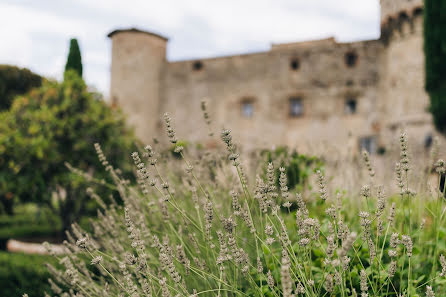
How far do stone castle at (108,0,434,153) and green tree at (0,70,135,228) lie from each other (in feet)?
31.6

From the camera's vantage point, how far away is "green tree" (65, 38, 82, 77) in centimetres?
1445

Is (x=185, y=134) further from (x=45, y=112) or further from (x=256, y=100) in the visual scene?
(x=45, y=112)

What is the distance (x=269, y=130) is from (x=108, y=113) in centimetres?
1299

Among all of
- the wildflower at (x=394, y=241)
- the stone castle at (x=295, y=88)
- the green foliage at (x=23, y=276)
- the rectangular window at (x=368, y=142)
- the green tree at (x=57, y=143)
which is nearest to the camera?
the wildflower at (x=394, y=241)

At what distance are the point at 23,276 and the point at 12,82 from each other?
16.9 m

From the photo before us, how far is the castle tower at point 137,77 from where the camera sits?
68.7 feet

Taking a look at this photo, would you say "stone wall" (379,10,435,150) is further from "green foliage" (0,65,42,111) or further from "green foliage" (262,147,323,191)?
"green foliage" (0,65,42,111)

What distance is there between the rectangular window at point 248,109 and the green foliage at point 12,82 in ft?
33.9

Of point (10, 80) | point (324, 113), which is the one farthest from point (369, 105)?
Result: point (10, 80)

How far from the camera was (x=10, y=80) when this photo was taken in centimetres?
1825

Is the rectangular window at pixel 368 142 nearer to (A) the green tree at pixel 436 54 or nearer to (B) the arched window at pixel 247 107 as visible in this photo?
(A) the green tree at pixel 436 54

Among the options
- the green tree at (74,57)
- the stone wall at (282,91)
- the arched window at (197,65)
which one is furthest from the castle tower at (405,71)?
the green tree at (74,57)

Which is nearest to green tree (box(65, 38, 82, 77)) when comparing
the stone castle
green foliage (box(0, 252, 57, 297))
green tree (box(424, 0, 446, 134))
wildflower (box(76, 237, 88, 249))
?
the stone castle

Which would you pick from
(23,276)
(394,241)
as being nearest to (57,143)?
(23,276)
